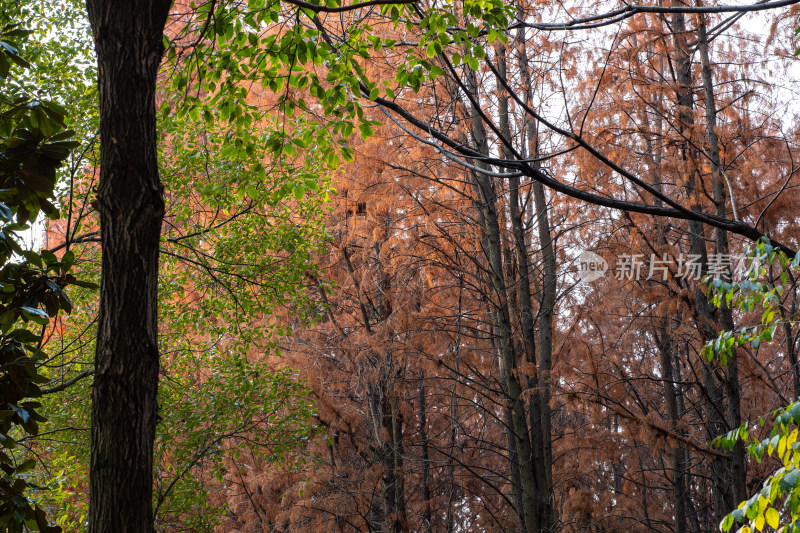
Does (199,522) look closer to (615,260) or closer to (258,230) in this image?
(258,230)

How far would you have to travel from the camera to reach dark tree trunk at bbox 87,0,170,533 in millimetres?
2398

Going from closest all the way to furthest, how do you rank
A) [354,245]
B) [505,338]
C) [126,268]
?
[126,268]
[505,338]
[354,245]

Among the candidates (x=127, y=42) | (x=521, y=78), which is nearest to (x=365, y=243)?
(x=521, y=78)

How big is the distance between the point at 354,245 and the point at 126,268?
23.8 feet

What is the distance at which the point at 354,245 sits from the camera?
9773 millimetres

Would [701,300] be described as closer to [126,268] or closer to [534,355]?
[534,355]

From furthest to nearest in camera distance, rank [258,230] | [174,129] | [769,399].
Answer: [769,399]
[258,230]
[174,129]

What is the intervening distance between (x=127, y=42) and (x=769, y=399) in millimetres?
11970

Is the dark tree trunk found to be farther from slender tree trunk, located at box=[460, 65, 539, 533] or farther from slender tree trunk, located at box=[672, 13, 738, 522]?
slender tree trunk, located at box=[672, 13, 738, 522]

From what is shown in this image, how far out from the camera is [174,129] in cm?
685

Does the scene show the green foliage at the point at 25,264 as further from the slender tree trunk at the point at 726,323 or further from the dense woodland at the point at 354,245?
the slender tree trunk at the point at 726,323

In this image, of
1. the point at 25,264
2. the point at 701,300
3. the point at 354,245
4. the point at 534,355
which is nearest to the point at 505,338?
the point at 534,355

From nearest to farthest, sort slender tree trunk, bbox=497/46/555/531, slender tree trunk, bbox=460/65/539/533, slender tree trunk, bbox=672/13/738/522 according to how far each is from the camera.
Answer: slender tree trunk, bbox=672/13/738/522
slender tree trunk, bbox=460/65/539/533
slender tree trunk, bbox=497/46/555/531

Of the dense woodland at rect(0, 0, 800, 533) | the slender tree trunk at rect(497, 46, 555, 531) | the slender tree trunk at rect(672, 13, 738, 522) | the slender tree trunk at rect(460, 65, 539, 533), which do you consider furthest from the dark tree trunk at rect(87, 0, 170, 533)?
the slender tree trunk at rect(672, 13, 738, 522)
